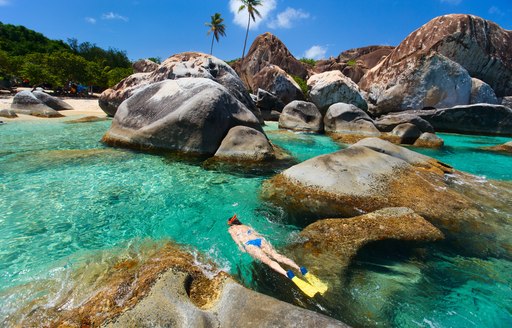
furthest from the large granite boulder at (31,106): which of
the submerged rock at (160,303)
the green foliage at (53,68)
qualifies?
the submerged rock at (160,303)

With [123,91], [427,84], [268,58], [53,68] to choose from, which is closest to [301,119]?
[123,91]

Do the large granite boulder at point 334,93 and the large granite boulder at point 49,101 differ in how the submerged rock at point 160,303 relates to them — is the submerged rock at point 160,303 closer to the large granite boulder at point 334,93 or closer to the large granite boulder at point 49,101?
the large granite boulder at point 334,93

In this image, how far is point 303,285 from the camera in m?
2.99

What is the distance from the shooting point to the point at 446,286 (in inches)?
125

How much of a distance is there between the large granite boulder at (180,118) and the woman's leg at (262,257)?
5.04m

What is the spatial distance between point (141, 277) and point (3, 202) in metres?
3.72

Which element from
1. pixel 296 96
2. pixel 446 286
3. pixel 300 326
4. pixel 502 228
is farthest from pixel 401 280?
pixel 296 96

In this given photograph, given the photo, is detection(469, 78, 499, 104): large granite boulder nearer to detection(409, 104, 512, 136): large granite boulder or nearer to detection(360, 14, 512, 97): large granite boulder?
detection(360, 14, 512, 97): large granite boulder

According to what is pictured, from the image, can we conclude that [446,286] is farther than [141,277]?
Yes

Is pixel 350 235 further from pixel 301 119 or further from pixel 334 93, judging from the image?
pixel 334 93

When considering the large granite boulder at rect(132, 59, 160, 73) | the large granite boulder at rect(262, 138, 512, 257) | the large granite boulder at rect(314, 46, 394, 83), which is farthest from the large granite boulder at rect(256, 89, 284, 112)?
the large granite boulder at rect(314, 46, 394, 83)

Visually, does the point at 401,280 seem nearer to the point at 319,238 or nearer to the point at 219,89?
the point at 319,238

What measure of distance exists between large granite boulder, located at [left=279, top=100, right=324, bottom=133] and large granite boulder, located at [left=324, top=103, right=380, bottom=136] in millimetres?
859

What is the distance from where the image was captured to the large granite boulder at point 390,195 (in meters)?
4.44
